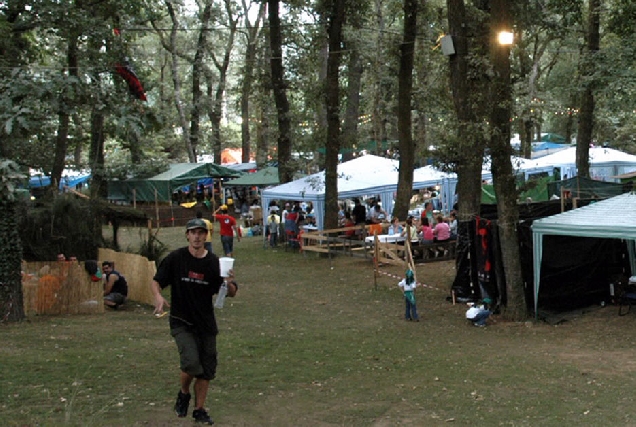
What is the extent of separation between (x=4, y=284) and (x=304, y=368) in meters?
5.29

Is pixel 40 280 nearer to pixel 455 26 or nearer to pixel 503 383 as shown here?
pixel 503 383

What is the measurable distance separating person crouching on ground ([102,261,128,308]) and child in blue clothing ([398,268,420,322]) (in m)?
5.33

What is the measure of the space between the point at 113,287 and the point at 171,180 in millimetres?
26851

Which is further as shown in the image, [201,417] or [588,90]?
[588,90]

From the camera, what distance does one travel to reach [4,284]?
12.3 meters

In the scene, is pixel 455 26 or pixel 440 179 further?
pixel 440 179

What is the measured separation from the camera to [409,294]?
14.2m

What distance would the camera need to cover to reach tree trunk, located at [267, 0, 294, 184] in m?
27.9

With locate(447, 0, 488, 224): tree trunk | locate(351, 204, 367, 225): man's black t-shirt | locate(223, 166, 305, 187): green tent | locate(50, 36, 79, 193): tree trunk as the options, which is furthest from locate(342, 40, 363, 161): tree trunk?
locate(447, 0, 488, 224): tree trunk

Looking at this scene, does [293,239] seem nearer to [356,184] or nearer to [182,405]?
[356,184]

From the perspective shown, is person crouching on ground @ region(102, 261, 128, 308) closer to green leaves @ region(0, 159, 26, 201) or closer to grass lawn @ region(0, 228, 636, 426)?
grass lawn @ region(0, 228, 636, 426)

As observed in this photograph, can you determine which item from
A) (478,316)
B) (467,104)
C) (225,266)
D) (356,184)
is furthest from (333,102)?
(225,266)

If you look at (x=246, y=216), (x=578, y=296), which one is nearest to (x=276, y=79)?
(x=246, y=216)

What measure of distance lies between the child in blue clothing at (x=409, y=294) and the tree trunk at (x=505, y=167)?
5.49 feet
